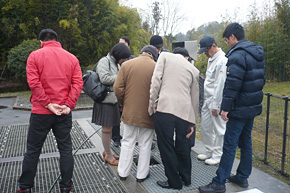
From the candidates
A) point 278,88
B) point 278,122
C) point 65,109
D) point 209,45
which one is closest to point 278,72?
point 278,88

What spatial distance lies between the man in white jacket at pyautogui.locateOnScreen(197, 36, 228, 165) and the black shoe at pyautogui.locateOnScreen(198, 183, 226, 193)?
804 mm

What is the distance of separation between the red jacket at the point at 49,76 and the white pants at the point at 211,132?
199 cm

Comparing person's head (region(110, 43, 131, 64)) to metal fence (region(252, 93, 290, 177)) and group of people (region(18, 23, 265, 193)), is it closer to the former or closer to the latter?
group of people (region(18, 23, 265, 193))

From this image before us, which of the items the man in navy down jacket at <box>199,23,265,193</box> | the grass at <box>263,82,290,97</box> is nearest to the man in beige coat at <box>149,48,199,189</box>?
the man in navy down jacket at <box>199,23,265,193</box>

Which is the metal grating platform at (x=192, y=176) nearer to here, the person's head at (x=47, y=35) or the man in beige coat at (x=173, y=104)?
the man in beige coat at (x=173, y=104)

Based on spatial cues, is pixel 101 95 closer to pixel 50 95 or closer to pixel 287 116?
pixel 50 95

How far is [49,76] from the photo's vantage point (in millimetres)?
2848

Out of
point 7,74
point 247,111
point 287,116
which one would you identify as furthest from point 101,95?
point 7,74

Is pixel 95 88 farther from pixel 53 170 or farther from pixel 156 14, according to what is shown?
pixel 156 14

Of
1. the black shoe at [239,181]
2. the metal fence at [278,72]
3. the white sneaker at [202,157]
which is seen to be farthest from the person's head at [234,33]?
the metal fence at [278,72]

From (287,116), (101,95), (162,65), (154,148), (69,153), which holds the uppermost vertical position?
(162,65)

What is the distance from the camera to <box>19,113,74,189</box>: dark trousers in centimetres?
289

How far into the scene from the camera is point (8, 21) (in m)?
14.5

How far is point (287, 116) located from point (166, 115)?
5.75 feet
